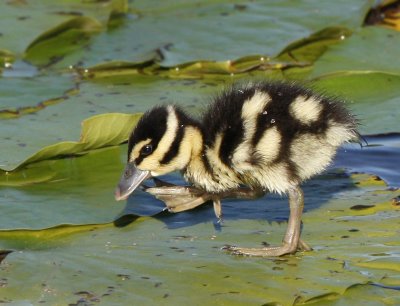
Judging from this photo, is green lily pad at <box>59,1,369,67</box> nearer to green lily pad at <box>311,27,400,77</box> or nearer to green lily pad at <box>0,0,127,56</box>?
green lily pad at <box>311,27,400,77</box>

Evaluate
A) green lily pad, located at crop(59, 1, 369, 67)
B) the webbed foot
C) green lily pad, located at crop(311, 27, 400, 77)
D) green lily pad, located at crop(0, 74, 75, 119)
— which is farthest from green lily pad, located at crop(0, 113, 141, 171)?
green lily pad, located at crop(311, 27, 400, 77)

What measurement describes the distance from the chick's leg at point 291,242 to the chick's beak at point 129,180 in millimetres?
459

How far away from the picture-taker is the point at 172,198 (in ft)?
13.3

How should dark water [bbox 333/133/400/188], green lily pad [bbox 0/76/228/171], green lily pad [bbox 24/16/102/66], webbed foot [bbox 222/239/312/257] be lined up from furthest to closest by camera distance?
1. green lily pad [bbox 24/16/102/66]
2. dark water [bbox 333/133/400/188]
3. green lily pad [bbox 0/76/228/171]
4. webbed foot [bbox 222/239/312/257]

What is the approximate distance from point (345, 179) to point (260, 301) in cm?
128

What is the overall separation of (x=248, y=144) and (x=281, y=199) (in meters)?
0.54

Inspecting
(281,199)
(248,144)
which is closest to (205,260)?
(248,144)

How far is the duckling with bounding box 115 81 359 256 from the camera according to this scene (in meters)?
3.90

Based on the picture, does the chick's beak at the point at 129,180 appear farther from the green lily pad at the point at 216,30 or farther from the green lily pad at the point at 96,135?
the green lily pad at the point at 216,30

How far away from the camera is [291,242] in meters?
3.79

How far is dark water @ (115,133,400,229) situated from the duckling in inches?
4.1

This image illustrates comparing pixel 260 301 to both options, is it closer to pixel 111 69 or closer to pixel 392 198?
pixel 392 198

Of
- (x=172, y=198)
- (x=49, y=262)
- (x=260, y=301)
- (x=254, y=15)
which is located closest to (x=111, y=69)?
(x=254, y=15)

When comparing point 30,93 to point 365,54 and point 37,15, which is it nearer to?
point 37,15
